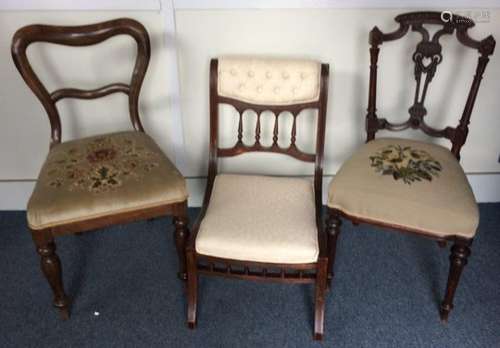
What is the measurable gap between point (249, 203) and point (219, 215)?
0.38 feet

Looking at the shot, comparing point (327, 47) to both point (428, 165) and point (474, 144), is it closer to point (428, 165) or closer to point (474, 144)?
point (428, 165)

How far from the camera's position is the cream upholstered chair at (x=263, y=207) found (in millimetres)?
1438

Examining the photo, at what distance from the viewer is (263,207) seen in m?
1.56

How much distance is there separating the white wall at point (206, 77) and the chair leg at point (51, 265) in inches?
26.6

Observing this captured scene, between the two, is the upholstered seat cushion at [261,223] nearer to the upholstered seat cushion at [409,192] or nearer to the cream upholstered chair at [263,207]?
the cream upholstered chair at [263,207]

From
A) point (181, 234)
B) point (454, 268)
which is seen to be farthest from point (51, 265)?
point (454, 268)

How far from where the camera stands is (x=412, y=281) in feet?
6.02

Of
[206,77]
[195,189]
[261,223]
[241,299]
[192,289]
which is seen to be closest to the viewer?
[261,223]

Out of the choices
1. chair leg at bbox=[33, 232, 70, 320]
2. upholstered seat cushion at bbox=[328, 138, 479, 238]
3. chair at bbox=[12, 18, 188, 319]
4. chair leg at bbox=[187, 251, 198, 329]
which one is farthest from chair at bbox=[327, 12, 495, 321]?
chair leg at bbox=[33, 232, 70, 320]

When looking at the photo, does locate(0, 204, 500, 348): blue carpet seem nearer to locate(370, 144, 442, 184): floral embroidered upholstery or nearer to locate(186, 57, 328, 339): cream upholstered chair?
locate(186, 57, 328, 339): cream upholstered chair

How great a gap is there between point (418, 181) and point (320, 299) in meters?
0.50

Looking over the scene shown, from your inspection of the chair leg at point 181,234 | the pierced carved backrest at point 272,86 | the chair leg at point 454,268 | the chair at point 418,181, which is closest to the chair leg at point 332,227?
the chair at point 418,181

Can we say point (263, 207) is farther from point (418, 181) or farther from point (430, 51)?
point (430, 51)

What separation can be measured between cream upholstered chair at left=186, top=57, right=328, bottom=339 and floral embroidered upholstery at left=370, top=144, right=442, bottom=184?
21 cm
